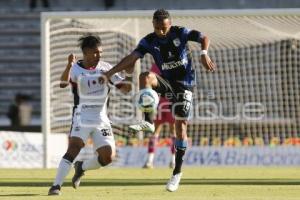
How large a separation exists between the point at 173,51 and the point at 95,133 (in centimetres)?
122

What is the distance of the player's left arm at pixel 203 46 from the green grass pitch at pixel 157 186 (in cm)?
132

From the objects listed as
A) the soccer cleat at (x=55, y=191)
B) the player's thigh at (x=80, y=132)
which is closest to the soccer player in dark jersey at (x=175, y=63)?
the player's thigh at (x=80, y=132)

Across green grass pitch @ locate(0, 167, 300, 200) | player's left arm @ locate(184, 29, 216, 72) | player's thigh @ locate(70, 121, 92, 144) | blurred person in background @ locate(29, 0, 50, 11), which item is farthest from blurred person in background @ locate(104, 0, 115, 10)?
player's thigh @ locate(70, 121, 92, 144)

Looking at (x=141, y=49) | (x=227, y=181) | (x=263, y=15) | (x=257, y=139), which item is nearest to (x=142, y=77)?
(x=141, y=49)

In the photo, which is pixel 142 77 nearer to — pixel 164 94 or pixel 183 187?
pixel 164 94

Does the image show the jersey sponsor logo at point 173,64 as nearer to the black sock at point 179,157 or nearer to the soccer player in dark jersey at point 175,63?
the soccer player in dark jersey at point 175,63

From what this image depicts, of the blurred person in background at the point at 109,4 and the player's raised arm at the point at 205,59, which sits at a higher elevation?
the blurred person in background at the point at 109,4

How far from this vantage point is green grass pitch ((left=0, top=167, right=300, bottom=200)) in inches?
338

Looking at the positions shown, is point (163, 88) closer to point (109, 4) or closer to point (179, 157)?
point (179, 157)

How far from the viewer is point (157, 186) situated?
1031cm

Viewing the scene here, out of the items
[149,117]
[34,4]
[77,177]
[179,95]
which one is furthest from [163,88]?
[34,4]

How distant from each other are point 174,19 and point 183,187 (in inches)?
240

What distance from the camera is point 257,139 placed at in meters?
16.8

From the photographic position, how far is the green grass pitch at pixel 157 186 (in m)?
8.59
